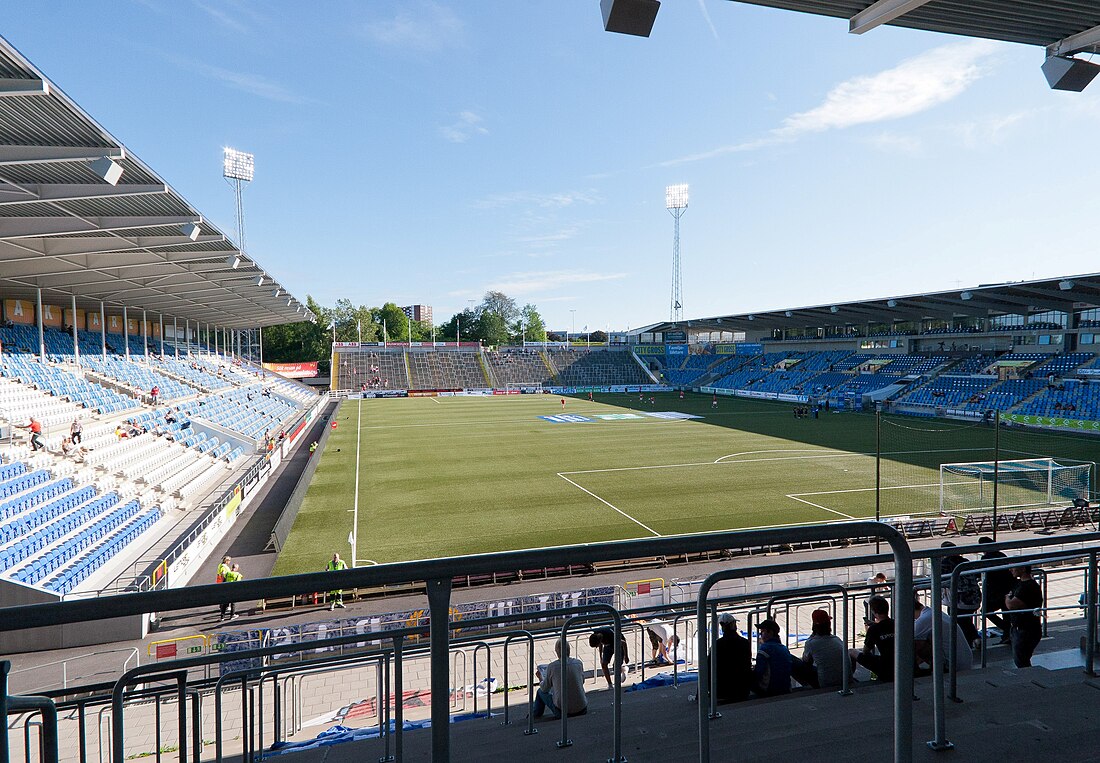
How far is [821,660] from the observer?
444cm

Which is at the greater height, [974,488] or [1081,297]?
[1081,297]

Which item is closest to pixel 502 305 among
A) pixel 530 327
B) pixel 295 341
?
pixel 530 327

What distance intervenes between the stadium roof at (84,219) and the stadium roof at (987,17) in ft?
35.6

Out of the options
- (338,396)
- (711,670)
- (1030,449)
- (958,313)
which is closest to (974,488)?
(1030,449)

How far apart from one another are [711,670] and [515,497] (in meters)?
20.4

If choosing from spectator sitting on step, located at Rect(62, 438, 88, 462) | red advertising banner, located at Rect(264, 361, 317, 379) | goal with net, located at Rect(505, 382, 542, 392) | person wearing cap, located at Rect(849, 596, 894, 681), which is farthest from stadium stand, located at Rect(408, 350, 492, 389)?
person wearing cap, located at Rect(849, 596, 894, 681)

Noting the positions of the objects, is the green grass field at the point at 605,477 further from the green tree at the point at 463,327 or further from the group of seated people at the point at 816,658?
the green tree at the point at 463,327

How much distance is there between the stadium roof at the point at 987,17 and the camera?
4.58m

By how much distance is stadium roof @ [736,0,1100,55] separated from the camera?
15.0ft

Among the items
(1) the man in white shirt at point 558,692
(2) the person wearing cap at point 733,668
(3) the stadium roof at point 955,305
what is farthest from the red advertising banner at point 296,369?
(2) the person wearing cap at point 733,668

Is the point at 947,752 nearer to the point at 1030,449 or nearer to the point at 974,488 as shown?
the point at 974,488

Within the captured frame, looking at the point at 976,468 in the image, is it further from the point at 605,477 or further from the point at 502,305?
the point at 502,305

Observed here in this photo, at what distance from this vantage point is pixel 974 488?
23.1m

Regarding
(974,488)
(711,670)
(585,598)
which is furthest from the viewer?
(974,488)
